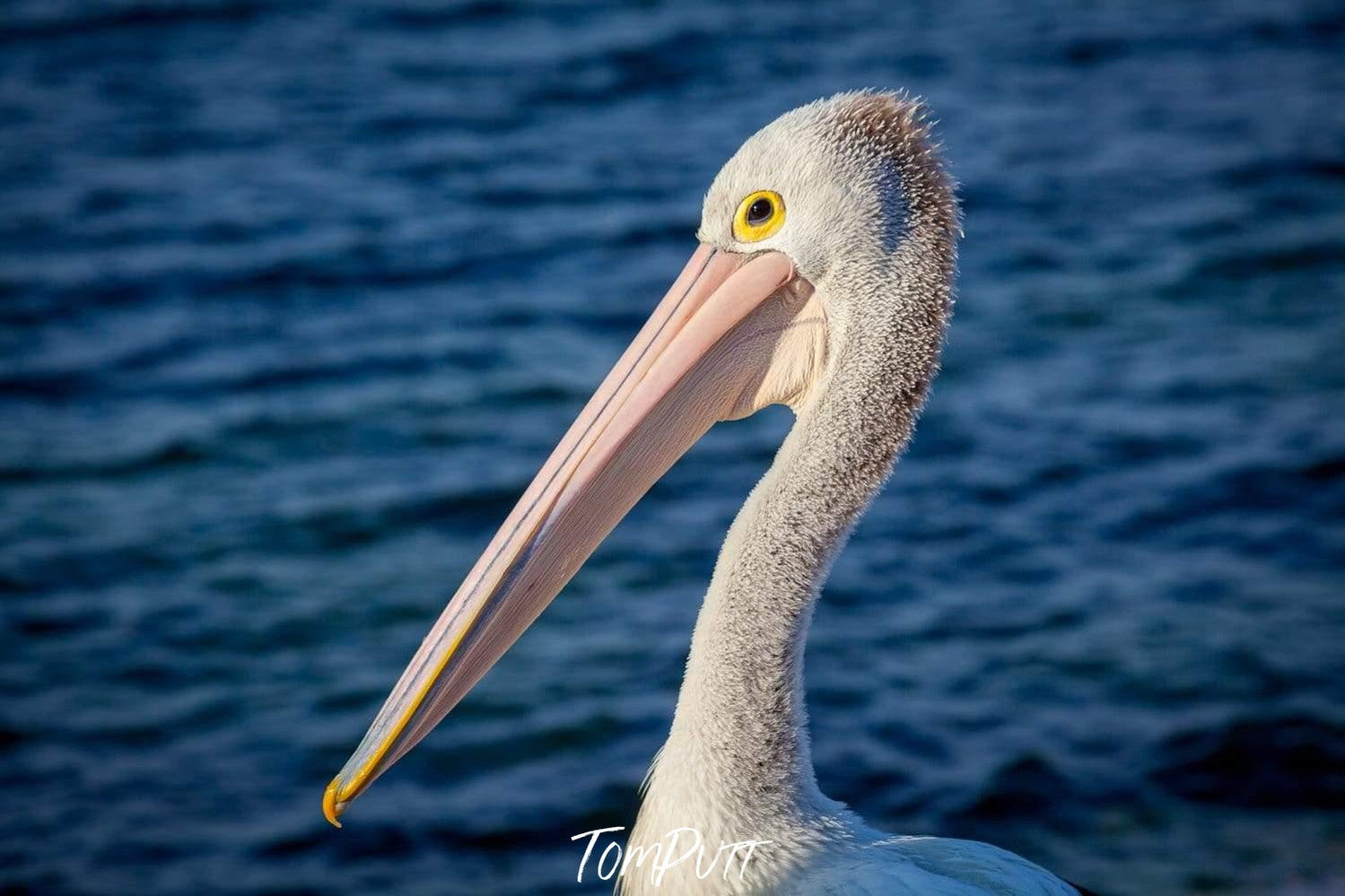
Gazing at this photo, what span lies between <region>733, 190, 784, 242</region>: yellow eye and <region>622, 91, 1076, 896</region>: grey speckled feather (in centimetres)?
2

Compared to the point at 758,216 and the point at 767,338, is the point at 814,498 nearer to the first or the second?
the point at 767,338

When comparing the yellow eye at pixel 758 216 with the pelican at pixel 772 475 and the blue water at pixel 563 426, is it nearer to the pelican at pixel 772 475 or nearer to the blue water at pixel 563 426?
the pelican at pixel 772 475

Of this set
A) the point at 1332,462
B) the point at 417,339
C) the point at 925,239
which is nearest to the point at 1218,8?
the point at 1332,462

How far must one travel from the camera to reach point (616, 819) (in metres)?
5.32

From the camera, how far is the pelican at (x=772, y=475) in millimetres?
3074

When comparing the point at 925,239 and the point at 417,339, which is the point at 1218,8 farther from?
the point at 925,239

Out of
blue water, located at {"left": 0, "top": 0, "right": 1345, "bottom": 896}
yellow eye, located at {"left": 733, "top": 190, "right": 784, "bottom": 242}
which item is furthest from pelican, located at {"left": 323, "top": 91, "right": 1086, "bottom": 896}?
blue water, located at {"left": 0, "top": 0, "right": 1345, "bottom": 896}

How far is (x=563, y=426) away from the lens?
7.54 m

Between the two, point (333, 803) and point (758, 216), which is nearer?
point (333, 803)

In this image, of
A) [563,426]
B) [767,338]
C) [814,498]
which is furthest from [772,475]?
[563,426]

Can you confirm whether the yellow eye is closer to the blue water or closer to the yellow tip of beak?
the yellow tip of beak

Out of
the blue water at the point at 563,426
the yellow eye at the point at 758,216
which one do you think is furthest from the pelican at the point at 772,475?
the blue water at the point at 563,426

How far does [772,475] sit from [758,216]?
0.51 m

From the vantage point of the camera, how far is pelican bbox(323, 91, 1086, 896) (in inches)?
121
